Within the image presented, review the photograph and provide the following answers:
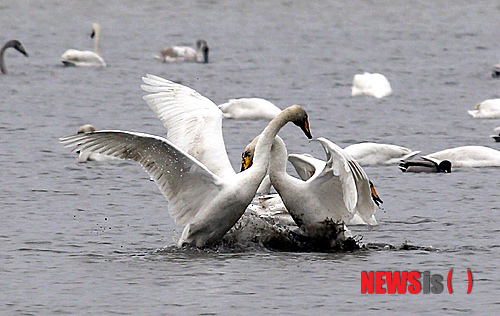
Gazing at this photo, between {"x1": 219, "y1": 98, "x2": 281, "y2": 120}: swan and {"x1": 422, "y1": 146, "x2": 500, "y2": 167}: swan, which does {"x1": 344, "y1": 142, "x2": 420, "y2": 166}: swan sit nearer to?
{"x1": 422, "y1": 146, "x2": 500, "y2": 167}: swan

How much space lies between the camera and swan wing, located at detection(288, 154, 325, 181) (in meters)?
10.9

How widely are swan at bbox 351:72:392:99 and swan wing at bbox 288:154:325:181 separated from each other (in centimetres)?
993

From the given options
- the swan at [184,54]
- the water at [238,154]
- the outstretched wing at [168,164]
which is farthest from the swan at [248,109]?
the outstretched wing at [168,164]

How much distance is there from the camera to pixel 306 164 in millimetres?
11117

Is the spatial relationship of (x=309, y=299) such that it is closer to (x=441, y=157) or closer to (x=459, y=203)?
(x=459, y=203)

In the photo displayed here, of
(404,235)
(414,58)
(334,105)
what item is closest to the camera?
(404,235)

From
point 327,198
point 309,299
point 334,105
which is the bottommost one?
point 309,299

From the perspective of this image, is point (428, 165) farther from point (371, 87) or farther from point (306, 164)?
point (371, 87)

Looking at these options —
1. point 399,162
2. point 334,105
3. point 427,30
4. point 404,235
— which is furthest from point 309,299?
point 427,30

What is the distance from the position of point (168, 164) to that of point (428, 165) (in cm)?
541

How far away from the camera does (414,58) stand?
28109 mm

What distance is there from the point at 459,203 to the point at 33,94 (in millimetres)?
10818

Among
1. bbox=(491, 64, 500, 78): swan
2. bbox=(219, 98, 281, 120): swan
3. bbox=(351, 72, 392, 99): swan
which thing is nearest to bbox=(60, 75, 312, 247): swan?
bbox=(219, 98, 281, 120): swan

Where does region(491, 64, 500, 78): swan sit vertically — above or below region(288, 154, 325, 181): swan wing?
above
